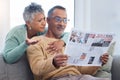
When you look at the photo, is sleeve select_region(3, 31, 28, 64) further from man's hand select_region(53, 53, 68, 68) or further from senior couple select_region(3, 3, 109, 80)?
man's hand select_region(53, 53, 68, 68)

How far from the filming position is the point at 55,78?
1447 millimetres

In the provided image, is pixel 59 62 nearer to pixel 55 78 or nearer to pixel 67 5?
pixel 55 78

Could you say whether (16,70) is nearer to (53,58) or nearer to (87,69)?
(53,58)

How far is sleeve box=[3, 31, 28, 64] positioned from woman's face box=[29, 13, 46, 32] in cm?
14

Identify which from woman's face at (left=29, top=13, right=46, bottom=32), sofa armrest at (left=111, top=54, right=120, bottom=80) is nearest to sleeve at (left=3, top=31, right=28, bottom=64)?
woman's face at (left=29, top=13, right=46, bottom=32)

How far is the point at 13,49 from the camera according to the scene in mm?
1477

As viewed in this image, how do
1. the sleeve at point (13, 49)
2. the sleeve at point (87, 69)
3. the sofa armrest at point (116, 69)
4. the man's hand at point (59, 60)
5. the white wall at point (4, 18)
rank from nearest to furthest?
the man's hand at point (59, 60), the sleeve at point (13, 49), the sleeve at point (87, 69), the sofa armrest at point (116, 69), the white wall at point (4, 18)

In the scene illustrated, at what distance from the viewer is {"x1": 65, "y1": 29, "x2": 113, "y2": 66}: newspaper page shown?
137 centimetres

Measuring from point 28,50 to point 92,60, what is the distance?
1.43ft

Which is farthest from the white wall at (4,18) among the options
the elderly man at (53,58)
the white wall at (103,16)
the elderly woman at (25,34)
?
the white wall at (103,16)

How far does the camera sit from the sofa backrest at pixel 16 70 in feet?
4.80

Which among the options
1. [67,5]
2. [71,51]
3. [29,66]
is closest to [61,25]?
[71,51]

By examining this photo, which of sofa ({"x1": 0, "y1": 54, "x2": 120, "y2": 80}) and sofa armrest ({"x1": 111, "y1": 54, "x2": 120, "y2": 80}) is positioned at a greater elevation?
sofa ({"x1": 0, "y1": 54, "x2": 120, "y2": 80})

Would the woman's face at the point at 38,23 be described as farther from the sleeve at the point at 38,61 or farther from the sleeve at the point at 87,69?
the sleeve at the point at 87,69
